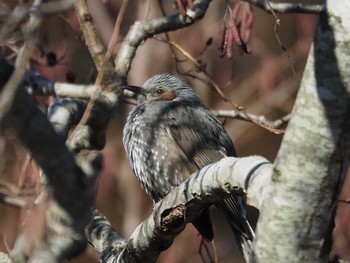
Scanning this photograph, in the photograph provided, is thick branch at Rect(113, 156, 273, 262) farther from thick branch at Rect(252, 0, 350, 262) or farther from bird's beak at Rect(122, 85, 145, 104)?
bird's beak at Rect(122, 85, 145, 104)

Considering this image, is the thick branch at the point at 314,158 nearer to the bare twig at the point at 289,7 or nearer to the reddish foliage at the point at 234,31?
the reddish foliage at the point at 234,31

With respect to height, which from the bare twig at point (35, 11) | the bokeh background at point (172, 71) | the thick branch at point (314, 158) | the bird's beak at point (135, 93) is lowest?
the bokeh background at point (172, 71)

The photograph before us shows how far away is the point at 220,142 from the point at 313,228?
2520 millimetres

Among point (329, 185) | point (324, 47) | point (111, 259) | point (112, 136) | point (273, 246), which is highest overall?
point (324, 47)

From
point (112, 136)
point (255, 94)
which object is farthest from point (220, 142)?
point (255, 94)

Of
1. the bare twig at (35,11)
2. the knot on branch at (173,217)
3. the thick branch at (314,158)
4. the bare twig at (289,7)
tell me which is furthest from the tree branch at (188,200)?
the bare twig at (289,7)

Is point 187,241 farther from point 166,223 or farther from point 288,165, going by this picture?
point 288,165

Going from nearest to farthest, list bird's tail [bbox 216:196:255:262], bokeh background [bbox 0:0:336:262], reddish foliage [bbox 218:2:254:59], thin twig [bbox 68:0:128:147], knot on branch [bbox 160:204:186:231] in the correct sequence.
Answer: thin twig [bbox 68:0:128:147] → knot on branch [bbox 160:204:186:231] → reddish foliage [bbox 218:2:254:59] → bird's tail [bbox 216:196:255:262] → bokeh background [bbox 0:0:336:262]

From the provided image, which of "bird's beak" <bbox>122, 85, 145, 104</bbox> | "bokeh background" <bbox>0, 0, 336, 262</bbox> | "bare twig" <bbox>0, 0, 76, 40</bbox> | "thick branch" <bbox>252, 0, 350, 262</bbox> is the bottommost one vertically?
"bokeh background" <bbox>0, 0, 336, 262</bbox>

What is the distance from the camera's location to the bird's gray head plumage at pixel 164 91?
5.99 m

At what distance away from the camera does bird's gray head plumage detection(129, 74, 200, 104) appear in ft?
19.7

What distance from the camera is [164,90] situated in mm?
6117

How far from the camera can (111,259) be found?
4.64 m

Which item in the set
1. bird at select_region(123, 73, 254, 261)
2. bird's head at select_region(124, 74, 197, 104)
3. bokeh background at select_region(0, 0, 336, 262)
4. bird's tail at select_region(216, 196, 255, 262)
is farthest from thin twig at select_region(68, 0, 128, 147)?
bokeh background at select_region(0, 0, 336, 262)
